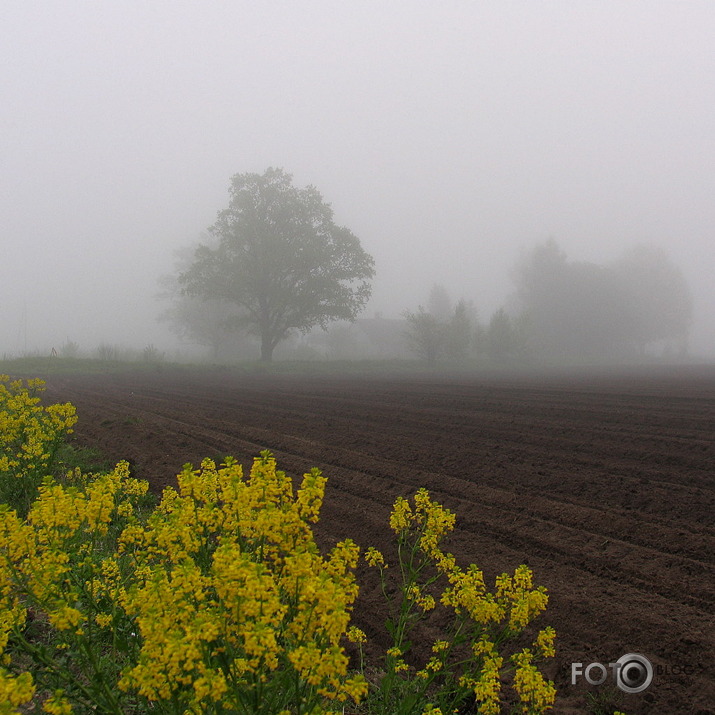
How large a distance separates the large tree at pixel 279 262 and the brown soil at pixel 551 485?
22.9 metres

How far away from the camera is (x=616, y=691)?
326cm

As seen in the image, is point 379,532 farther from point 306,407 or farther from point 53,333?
point 53,333

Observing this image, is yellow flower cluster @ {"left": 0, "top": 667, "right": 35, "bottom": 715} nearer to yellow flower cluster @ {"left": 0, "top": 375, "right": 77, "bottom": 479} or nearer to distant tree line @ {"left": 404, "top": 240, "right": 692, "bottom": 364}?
yellow flower cluster @ {"left": 0, "top": 375, "right": 77, "bottom": 479}

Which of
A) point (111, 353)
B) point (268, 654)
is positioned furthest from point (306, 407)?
point (111, 353)

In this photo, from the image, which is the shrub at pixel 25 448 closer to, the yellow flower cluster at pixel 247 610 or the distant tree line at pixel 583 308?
the yellow flower cluster at pixel 247 610

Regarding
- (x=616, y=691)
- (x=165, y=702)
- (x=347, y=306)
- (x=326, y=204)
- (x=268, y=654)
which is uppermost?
(x=326, y=204)

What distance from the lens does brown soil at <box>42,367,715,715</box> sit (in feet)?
12.2

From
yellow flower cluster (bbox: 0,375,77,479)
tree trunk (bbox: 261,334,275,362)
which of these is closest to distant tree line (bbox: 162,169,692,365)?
tree trunk (bbox: 261,334,275,362)

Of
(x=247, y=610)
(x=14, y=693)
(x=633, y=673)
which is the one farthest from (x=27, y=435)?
(x=633, y=673)

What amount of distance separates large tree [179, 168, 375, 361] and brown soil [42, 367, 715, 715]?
2291 centimetres

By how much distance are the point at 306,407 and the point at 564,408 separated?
770 cm

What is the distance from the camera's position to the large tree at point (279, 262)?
125 ft

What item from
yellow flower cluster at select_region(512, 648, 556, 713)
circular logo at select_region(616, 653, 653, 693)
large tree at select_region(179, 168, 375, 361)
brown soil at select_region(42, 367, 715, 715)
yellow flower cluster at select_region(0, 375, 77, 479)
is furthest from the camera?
large tree at select_region(179, 168, 375, 361)

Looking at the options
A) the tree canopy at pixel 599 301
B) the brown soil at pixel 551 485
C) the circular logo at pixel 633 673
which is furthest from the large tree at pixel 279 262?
the circular logo at pixel 633 673
